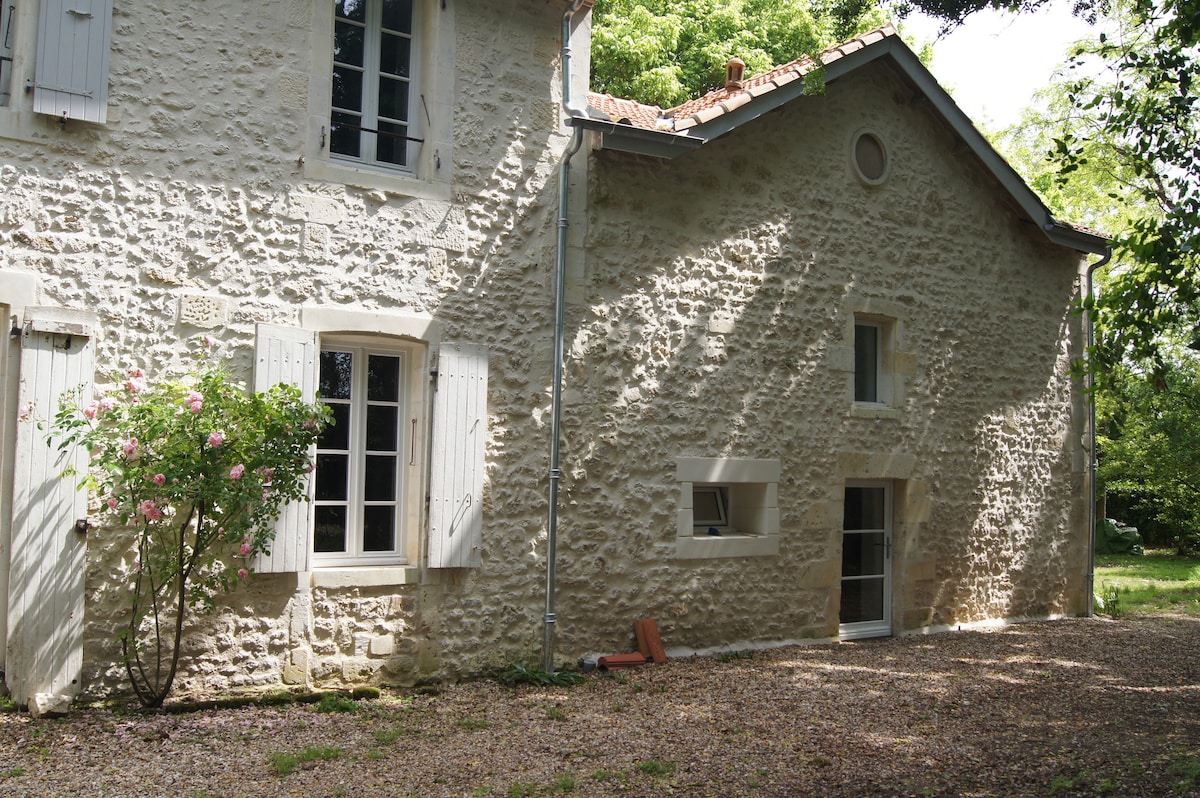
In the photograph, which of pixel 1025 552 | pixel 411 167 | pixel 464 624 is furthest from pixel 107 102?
pixel 1025 552

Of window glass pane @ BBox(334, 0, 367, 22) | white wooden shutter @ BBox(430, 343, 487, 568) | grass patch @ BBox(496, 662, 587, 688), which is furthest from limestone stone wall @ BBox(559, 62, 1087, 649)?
window glass pane @ BBox(334, 0, 367, 22)

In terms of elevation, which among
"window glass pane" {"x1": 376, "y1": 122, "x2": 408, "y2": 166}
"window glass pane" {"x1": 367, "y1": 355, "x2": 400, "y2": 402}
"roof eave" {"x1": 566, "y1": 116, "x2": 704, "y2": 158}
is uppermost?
"roof eave" {"x1": 566, "y1": 116, "x2": 704, "y2": 158}

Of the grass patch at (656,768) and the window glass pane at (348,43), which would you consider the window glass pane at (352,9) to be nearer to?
the window glass pane at (348,43)

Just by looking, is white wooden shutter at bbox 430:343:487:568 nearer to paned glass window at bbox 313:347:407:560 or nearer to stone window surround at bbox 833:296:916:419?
paned glass window at bbox 313:347:407:560

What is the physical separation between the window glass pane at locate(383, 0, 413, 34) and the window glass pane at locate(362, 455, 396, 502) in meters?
2.89

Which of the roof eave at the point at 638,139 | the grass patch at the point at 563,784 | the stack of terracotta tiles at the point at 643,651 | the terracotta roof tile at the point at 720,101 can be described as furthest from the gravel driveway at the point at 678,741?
the terracotta roof tile at the point at 720,101

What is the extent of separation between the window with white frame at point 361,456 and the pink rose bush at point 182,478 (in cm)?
55

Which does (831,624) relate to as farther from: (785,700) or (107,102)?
(107,102)

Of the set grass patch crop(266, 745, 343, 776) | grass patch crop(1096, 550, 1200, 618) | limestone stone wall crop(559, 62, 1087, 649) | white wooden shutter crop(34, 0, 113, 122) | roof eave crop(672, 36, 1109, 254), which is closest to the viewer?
grass patch crop(266, 745, 343, 776)

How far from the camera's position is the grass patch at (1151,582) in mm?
11766

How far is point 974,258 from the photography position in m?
9.88

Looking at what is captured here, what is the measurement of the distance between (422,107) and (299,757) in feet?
13.6

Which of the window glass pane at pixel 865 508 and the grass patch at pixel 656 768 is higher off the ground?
the window glass pane at pixel 865 508

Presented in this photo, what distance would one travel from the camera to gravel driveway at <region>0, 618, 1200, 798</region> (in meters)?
4.66
